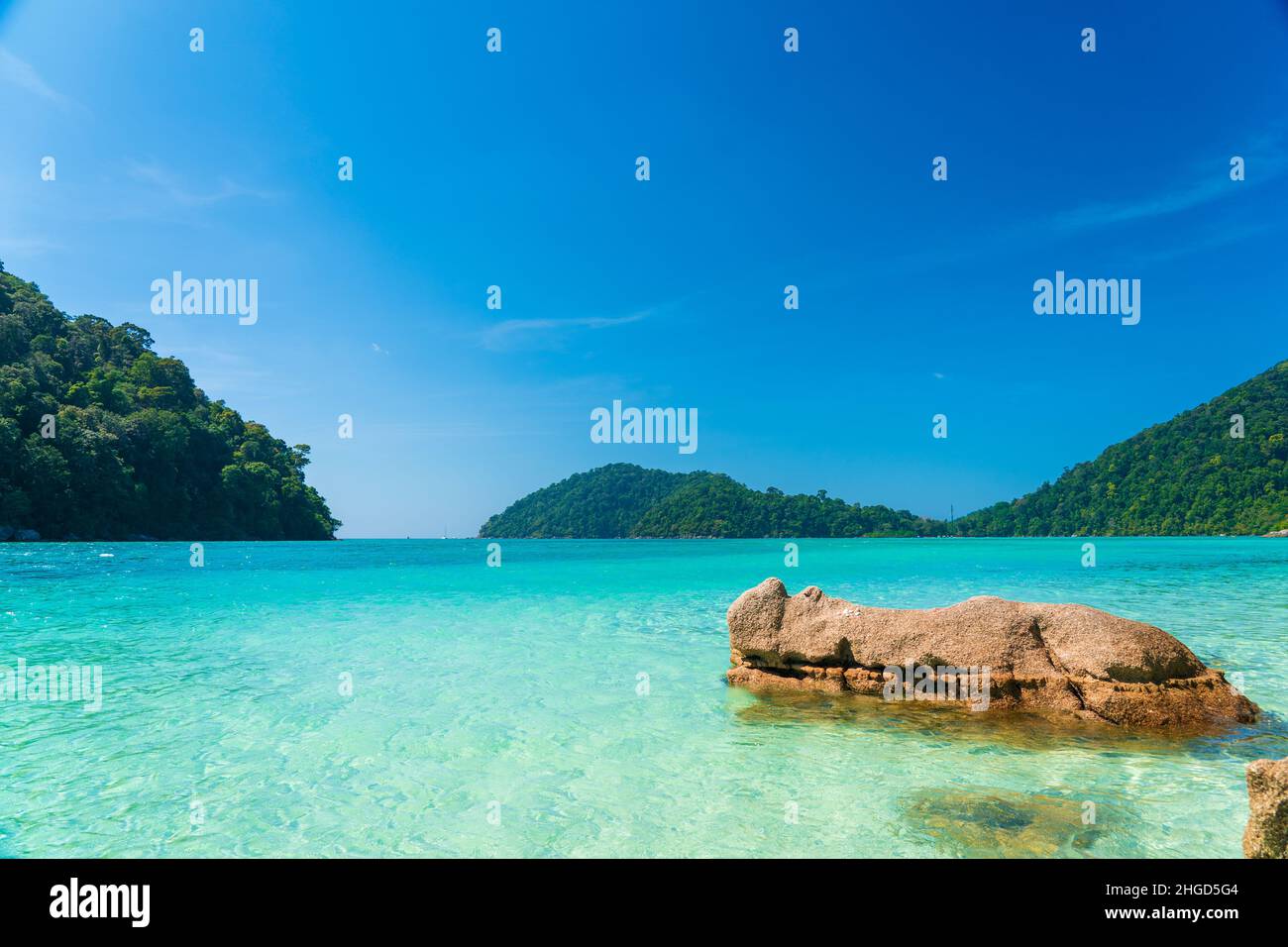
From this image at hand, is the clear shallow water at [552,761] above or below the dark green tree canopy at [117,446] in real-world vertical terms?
below

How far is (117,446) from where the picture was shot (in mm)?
60000

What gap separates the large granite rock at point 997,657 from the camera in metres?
7.01

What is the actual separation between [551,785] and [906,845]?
115 inches

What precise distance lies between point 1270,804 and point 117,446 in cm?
7786

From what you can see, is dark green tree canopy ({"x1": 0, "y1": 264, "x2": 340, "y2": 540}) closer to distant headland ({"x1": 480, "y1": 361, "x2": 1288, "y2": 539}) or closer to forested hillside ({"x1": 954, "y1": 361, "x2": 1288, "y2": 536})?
distant headland ({"x1": 480, "y1": 361, "x2": 1288, "y2": 539})

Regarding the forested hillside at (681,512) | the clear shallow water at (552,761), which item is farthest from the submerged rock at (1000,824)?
the forested hillside at (681,512)

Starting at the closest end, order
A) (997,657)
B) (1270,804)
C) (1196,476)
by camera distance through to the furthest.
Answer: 1. (1270,804)
2. (997,657)
3. (1196,476)

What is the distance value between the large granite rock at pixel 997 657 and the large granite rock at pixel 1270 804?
4014 mm

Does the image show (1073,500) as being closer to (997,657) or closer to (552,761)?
(997,657)

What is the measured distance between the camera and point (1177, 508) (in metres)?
93.2

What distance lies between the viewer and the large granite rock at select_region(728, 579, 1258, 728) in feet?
23.0

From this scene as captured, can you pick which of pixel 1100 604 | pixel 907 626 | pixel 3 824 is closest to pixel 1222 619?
pixel 1100 604

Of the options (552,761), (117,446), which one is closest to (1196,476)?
(552,761)

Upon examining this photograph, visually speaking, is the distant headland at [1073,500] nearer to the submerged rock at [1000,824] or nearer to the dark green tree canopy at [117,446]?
the submerged rock at [1000,824]
